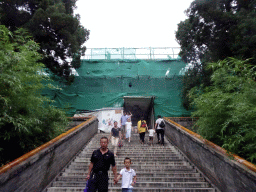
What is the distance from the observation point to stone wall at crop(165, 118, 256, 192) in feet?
10.6

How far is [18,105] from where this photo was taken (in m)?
3.86

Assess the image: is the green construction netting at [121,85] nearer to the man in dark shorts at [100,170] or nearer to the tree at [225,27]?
the tree at [225,27]

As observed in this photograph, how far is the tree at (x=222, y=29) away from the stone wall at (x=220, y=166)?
15.9 ft

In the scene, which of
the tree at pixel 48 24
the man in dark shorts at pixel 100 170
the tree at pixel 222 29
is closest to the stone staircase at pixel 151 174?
the man in dark shorts at pixel 100 170

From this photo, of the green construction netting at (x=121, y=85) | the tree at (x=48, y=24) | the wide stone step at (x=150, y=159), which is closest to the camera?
the wide stone step at (x=150, y=159)

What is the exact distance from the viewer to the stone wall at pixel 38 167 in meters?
3.20

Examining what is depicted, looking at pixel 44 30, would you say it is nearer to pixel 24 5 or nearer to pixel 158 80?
pixel 24 5

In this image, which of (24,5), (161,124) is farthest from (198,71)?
(24,5)

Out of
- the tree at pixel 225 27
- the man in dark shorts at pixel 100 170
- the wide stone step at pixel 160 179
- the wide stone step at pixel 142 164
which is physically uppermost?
the tree at pixel 225 27

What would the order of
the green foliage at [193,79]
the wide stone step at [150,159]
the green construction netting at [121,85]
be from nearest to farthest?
1. the wide stone step at [150,159]
2. the green foliage at [193,79]
3. the green construction netting at [121,85]

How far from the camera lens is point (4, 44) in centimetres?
399

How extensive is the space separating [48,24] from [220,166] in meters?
11.3

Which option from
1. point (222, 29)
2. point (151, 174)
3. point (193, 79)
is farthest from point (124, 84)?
point (151, 174)

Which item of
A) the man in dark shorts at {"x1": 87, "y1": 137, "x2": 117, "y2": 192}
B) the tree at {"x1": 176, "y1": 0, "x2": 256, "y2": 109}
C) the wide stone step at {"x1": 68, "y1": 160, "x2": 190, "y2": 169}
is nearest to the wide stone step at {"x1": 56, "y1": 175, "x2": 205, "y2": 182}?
the wide stone step at {"x1": 68, "y1": 160, "x2": 190, "y2": 169}
